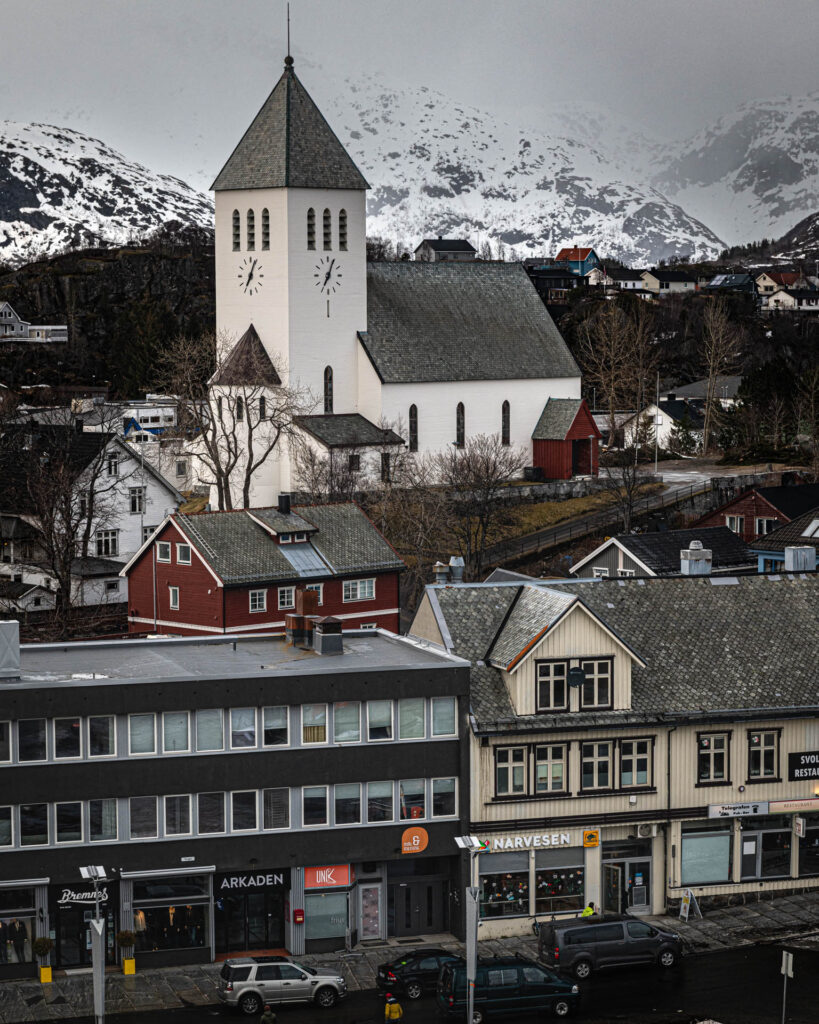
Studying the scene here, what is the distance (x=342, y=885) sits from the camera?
142ft

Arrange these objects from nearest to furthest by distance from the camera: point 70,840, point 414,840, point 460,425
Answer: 1. point 70,840
2. point 414,840
3. point 460,425

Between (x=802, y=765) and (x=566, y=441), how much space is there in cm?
5938

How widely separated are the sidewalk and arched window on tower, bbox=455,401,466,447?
193 ft

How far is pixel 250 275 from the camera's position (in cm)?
9906

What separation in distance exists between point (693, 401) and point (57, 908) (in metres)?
105

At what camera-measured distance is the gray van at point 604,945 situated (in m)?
40.7

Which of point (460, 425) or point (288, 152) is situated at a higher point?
point (288, 152)

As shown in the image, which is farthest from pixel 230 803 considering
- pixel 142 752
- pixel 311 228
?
pixel 311 228

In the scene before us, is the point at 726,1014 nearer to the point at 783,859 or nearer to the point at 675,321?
the point at 783,859

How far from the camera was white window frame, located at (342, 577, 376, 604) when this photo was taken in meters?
66.2

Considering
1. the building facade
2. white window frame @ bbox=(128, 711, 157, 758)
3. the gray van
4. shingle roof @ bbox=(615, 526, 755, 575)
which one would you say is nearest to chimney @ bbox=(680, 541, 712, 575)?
shingle roof @ bbox=(615, 526, 755, 575)

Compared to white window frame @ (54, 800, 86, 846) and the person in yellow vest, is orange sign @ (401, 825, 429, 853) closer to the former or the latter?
the person in yellow vest

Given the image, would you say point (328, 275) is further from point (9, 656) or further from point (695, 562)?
point (9, 656)

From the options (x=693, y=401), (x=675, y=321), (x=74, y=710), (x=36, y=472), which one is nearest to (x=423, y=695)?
(x=74, y=710)
